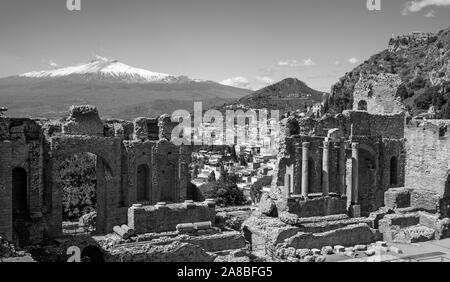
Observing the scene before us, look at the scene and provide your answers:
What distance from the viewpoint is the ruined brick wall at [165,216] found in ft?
67.5

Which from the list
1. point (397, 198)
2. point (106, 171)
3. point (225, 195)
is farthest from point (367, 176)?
point (106, 171)

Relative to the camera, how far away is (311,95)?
138375 mm

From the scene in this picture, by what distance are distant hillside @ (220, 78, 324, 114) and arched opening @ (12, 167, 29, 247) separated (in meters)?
97.0

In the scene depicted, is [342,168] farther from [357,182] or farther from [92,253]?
[92,253]

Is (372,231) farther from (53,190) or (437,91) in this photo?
(437,91)

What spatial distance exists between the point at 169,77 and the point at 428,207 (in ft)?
471

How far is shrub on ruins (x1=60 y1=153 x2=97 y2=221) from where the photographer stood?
103 feet

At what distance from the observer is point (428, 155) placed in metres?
28.9

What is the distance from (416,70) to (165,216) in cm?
9068

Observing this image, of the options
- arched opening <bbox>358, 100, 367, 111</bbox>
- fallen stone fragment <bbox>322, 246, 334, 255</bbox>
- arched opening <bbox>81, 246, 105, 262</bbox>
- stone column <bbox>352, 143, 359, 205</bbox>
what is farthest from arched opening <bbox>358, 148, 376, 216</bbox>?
arched opening <bbox>81, 246, 105, 262</bbox>

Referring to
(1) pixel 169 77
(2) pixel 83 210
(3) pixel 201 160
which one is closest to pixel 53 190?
(2) pixel 83 210

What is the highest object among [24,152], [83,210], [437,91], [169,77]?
[169,77]

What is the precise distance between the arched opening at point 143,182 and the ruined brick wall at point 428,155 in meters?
16.2
